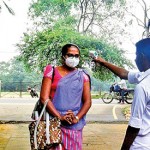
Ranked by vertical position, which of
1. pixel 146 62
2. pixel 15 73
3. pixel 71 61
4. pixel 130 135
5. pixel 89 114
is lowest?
pixel 89 114

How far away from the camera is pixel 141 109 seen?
1936mm

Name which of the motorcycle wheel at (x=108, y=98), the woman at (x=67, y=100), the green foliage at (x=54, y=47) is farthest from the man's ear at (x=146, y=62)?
the green foliage at (x=54, y=47)

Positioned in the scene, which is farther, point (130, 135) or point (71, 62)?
point (71, 62)

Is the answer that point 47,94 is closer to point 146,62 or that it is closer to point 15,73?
point 146,62

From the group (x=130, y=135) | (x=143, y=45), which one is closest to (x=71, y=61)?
(x=143, y=45)

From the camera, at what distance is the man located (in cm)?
192

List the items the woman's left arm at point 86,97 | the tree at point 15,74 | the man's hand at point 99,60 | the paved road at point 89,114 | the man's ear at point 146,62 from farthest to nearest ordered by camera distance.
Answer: the tree at point 15,74, the paved road at point 89,114, the woman's left arm at point 86,97, the man's hand at point 99,60, the man's ear at point 146,62

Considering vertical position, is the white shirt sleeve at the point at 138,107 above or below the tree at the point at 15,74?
below

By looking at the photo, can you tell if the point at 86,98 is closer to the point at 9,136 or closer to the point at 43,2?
the point at 9,136

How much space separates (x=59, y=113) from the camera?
115 inches

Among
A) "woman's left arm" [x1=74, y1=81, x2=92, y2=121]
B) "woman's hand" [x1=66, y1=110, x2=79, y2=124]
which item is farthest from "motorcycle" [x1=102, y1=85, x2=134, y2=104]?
"woman's hand" [x1=66, y1=110, x2=79, y2=124]

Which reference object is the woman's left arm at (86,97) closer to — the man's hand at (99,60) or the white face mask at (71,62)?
the white face mask at (71,62)

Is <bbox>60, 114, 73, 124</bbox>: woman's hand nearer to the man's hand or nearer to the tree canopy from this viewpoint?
the man's hand

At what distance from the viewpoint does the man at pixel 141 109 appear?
6.30 feet
